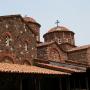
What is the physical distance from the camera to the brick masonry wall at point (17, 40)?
962 inches

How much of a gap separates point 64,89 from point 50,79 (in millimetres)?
1298

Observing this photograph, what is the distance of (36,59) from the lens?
26.5 metres

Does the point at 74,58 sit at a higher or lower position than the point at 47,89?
higher

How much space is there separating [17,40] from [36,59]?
269 centimetres

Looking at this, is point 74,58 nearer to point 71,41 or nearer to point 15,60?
point 71,41

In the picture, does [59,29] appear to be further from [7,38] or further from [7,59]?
[7,59]

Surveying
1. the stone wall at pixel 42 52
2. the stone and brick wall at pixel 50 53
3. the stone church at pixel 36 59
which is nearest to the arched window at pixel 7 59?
the stone church at pixel 36 59

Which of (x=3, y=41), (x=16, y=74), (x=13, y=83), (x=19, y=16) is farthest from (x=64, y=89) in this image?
(x=19, y=16)

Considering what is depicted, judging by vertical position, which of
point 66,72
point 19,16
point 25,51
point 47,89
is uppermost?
point 19,16

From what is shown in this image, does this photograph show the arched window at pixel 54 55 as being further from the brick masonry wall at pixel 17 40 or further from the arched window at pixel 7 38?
the arched window at pixel 7 38

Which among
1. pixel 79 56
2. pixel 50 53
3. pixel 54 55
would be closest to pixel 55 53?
pixel 54 55

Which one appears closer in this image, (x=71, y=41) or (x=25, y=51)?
(x=25, y=51)

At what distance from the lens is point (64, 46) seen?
35.4 m

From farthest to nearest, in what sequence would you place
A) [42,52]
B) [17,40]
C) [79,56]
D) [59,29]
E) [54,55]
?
[59,29] → [79,56] → [54,55] → [42,52] → [17,40]
